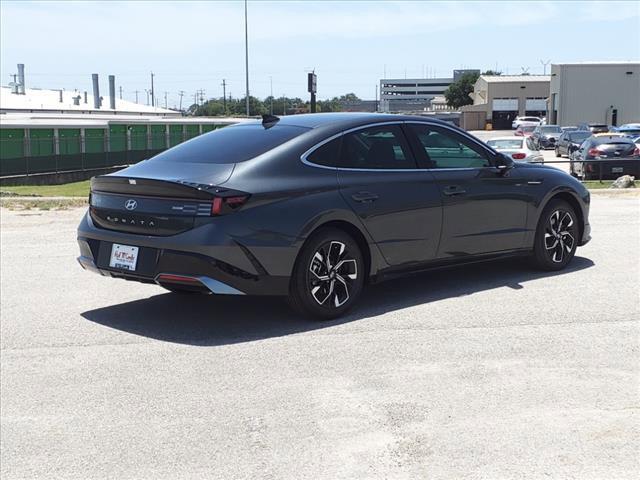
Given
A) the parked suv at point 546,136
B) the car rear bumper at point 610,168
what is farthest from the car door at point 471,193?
the parked suv at point 546,136

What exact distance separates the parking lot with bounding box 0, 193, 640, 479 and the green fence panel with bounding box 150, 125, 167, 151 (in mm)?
47298

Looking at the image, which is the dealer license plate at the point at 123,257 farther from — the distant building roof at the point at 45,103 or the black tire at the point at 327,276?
the distant building roof at the point at 45,103

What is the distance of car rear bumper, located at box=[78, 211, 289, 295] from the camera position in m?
5.92

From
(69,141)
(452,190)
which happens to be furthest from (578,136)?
(452,190)

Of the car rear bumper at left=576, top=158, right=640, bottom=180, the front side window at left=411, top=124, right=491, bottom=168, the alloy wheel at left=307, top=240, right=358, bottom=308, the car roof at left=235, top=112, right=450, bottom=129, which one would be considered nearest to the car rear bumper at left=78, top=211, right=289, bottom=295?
the alloy wheel at left=307, top=240, right=358, bottom=308

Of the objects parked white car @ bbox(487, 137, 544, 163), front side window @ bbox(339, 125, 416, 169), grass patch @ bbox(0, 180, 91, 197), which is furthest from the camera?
grass patch @ bbox(0, 180, 91, 197)

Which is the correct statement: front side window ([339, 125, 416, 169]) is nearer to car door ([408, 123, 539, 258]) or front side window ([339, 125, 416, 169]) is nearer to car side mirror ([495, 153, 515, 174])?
car door ([408, 123, 539, 258])

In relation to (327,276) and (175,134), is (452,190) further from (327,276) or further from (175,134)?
(175,134)

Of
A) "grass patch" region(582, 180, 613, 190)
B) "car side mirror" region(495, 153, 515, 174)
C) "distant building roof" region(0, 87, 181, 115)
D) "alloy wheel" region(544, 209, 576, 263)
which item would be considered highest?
"distant building roof" region(0, 87, 181, 115)

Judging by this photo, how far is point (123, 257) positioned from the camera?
6324 millimetres

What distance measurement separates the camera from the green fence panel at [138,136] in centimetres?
5134

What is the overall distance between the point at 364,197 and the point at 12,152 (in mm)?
35734

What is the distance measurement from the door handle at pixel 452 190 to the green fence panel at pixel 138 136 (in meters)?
45.8

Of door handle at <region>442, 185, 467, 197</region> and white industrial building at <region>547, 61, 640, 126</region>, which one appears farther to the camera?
white industrial building at <region>547, 61, 640, 126</region>
